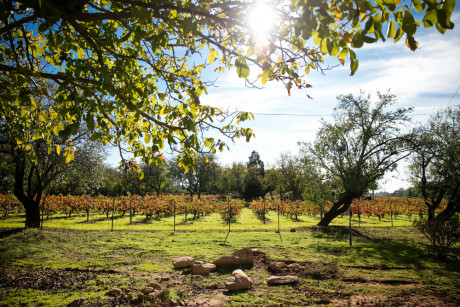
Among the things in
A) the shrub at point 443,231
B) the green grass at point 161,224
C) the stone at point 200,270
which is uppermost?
the shrub at point 443,231

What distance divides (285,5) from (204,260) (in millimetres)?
7701

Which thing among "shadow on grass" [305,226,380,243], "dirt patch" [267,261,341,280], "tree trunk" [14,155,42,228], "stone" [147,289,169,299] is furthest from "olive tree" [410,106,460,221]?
"tree trunk" [14,155,42,228]

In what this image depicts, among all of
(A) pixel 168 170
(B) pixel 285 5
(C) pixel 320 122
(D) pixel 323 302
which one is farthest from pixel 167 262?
(A) pixel 168 170

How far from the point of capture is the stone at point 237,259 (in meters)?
7.50

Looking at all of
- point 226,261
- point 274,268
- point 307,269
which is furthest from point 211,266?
point 307,269

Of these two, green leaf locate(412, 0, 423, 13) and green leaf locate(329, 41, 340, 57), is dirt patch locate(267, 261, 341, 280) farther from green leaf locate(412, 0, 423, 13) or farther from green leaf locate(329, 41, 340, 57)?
green leaf locate(412, 0, 423, 13)

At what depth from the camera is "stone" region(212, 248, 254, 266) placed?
7496 millimetres

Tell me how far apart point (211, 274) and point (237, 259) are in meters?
1.09

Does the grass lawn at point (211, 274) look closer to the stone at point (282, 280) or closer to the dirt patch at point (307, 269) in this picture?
the dirt patch at point (307, 269)

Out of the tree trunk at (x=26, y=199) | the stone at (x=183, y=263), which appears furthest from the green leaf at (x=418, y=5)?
the tree trunk at (x=26, y=199)

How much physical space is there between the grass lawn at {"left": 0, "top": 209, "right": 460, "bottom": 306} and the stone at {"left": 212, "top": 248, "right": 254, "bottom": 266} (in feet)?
1.16

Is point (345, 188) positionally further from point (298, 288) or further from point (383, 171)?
point (298, 288)

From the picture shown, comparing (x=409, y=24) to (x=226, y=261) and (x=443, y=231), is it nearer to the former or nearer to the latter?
(x=226, y=261)

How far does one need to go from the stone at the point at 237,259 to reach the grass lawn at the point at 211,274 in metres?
0.35
